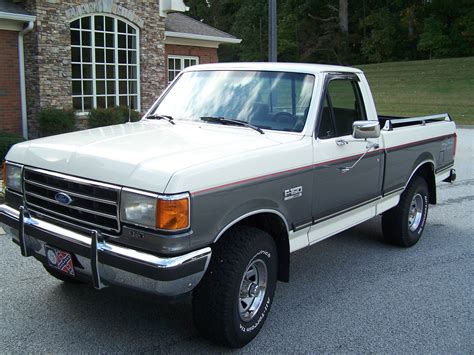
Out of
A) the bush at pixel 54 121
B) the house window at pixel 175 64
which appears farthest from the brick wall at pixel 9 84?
the house window at pixel 175 64

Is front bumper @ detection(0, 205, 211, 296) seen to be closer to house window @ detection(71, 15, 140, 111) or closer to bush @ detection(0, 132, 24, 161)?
bush @ detection(0, 132, 24, 161)

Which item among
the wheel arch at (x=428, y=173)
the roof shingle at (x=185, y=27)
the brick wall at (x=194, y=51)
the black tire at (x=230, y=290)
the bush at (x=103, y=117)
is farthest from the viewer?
the roof shingle at (x=185, y=27)

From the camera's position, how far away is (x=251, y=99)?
189 inches

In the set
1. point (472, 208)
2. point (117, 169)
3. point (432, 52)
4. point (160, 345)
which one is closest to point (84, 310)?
point (160, 345)

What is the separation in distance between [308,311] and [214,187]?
5.43 feet

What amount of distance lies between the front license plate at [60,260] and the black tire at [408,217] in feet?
12.3

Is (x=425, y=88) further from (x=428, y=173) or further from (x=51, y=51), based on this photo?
(x=428, y=173)

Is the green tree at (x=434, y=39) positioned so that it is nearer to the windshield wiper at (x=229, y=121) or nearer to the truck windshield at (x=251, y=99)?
the truck windshield at (x=251, y=99)

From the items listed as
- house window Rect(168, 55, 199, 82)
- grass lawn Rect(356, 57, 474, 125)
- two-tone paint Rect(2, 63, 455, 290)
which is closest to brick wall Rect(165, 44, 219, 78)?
house window Rect(168, 55, 199, 82)

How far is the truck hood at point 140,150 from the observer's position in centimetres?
339

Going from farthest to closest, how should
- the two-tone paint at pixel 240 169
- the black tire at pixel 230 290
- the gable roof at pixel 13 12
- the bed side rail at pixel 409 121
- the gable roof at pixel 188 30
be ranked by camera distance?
the gable roof at pixel 188 30, the gable roof at pixel 13 12, the bed side rail at pixel 409 121, the black tire at pixel 230 290, the two-tone paint at pixel 240 169

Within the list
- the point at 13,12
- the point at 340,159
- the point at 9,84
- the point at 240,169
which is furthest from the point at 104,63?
the point at 240,169

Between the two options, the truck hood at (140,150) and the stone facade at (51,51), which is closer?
the truck hood at (140,150)

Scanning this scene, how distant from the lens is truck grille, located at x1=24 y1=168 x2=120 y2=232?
11.4 ft
